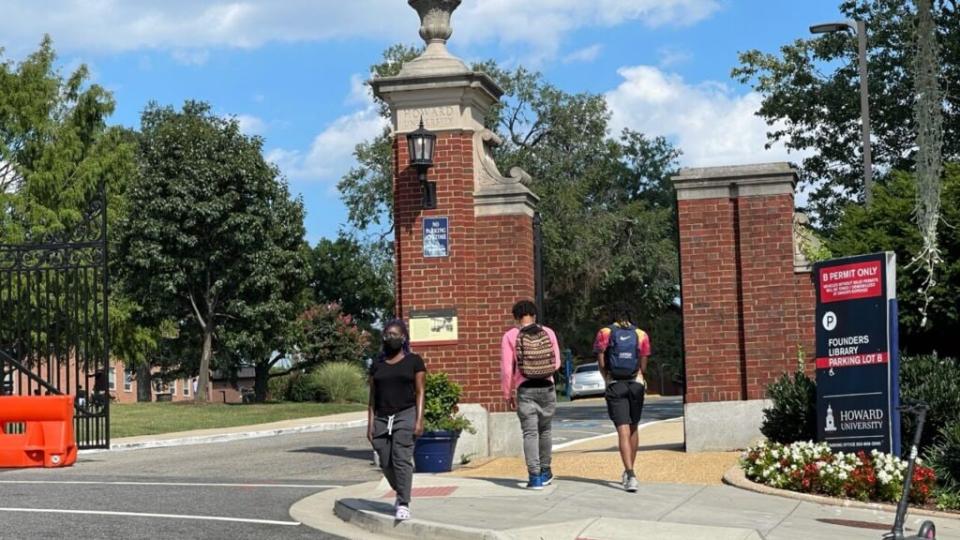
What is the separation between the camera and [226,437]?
83.0ft

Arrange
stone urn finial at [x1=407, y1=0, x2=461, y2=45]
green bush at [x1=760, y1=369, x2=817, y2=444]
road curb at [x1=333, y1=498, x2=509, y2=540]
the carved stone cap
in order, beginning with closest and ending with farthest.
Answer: road curb at [x1=333, y1=498, x2=509, y2=540] < green bush at [x1=760, y1=369, x2=817, y2=444] < the carved stone cap < stone urn finial at [x1=407, y1=0, x2=461, y2=45]

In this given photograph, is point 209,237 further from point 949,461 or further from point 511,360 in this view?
point 949,461

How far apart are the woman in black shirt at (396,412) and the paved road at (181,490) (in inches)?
A: 32.5

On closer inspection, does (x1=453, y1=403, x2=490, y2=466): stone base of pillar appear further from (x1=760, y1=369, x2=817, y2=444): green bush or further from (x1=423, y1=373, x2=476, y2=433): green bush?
(x1=760, y1=369, x2=817, y2=444): green bush

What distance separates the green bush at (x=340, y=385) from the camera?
4138 centimetres

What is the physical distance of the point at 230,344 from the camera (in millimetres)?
40688

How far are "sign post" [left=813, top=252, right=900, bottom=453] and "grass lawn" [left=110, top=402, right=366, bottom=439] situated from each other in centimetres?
1623

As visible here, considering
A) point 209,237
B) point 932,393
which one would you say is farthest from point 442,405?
point 209,237

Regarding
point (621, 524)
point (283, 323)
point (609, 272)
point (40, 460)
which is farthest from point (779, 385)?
point (609, 272)

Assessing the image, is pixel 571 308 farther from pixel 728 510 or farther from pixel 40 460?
pixel 728 510

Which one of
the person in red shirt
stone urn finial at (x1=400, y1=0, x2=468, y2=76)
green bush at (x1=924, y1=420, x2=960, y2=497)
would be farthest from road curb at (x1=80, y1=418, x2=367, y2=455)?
green bush at (x1=924, y1=420, x2=960, y2=497)

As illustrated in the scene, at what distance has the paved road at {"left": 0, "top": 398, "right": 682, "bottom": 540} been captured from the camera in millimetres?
9844

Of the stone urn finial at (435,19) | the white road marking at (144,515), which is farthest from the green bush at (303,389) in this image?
the white road marking at (144,515)

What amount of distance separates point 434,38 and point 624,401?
20.5 ft
